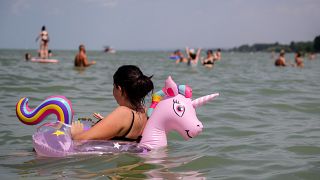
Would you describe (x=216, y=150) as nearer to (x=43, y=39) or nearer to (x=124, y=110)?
(x=124, y=110)

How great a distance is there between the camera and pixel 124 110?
420cm

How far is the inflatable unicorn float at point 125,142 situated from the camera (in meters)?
4.24

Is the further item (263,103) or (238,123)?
(263,103)

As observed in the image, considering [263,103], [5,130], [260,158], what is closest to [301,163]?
[260,158]

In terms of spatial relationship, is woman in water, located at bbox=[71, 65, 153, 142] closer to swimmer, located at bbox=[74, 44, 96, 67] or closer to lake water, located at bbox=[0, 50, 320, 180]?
lake water, located at bbox=[0, 50, 320, 180]

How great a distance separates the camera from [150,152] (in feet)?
14.3

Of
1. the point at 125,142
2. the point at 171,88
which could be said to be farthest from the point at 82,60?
the point at 171,88

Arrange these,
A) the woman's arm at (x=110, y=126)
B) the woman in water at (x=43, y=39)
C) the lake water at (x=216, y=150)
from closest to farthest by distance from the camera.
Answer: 1. the lake water at (x=216, y=150)
2. the woman's arm at (x=110, y=126)
3. the woman in water at (x=43, y=39)

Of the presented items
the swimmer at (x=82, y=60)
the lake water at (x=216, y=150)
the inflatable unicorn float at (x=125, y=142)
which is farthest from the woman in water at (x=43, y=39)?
the inflatable unicorn float at (x=125, y=142)

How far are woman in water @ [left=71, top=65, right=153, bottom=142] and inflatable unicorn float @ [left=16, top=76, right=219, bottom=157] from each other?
0.25 ft

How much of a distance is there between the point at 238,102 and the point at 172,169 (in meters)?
5.01

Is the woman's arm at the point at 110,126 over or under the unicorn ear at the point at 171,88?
under

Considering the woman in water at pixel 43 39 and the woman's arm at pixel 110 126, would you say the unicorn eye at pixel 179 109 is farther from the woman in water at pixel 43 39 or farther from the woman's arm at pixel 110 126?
the woman in water at pixel 43 39

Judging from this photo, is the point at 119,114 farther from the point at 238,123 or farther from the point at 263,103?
the point at 263,103
